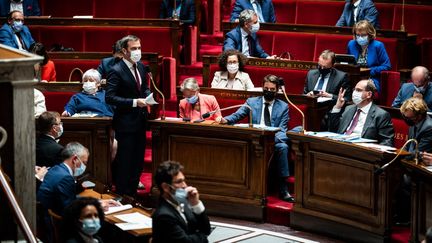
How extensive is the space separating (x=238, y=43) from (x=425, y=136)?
8.79ft

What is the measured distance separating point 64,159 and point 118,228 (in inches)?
23.2

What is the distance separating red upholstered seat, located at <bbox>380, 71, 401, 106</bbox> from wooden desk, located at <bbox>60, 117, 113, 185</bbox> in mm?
2298

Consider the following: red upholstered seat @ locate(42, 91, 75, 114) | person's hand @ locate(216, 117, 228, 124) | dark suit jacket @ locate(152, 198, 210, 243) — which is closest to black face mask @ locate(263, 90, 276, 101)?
person's hand @ locate(216, 117, 228, 124)

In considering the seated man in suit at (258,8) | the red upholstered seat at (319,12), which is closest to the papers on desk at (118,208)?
the seated man in suit at (258,8)

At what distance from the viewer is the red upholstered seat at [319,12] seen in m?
9.79

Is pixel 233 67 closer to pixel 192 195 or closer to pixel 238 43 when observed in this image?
pixel 238 43

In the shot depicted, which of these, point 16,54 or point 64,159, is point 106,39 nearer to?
A: point 64,159

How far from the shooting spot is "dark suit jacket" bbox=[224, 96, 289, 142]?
7566mm

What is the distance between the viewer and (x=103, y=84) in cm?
816

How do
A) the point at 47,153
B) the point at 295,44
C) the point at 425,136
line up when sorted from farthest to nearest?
the point at 295,44
the point at 425,136
the point at 47,153

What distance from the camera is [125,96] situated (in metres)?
7.38

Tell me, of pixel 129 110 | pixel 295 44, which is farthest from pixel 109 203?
pixel 295 44

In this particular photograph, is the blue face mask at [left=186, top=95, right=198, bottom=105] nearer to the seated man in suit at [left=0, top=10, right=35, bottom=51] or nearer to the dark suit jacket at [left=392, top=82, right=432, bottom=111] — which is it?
the dark suit jacket at [left=392, top=82, right=432, bottom=111]

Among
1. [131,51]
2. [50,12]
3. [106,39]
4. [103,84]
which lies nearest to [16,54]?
[131,51]
